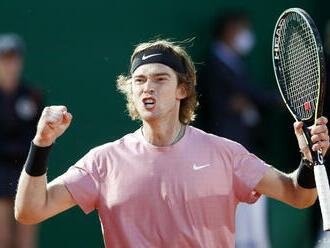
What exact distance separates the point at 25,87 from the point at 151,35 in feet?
5.69

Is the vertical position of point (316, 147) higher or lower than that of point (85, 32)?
lower

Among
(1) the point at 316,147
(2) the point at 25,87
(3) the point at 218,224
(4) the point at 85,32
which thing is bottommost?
(3) the point at 218,224

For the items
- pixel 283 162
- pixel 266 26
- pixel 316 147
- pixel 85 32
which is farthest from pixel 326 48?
pixel 316 147

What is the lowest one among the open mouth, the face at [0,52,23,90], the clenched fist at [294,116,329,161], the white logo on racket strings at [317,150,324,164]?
the white logo on racket strings at [317,150,324,164]

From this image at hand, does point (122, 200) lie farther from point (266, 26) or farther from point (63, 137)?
point (266, 26)

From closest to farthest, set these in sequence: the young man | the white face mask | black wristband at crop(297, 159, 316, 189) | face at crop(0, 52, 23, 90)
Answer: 1. the young man
2. black wristband at crop(297, 159, 316, 189)
3. face at crop(0, 52, 23, 90)
4. the white face mask

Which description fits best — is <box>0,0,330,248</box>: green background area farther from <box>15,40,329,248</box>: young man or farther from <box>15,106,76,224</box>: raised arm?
<box>15,106,76,224</box>: raised arm

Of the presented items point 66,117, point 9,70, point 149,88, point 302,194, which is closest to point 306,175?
point 302,194

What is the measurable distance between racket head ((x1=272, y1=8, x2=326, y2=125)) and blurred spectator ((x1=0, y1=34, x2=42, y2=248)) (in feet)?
9.94


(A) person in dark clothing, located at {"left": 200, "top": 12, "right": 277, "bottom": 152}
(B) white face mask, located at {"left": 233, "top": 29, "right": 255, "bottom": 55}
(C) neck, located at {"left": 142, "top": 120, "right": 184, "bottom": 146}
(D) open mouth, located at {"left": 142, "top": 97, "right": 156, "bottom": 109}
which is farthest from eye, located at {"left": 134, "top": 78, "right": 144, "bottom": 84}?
(B) white face mask, located at {"left": 233, "top": 29, "right": 255, "bottom": 55}

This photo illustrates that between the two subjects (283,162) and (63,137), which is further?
(283,162)

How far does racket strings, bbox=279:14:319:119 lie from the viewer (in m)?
4.81

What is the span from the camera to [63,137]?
27.7 feet

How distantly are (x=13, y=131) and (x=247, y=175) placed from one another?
3.41 metres
